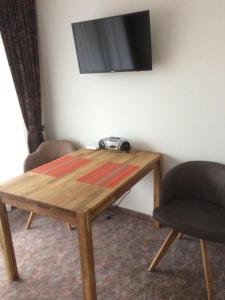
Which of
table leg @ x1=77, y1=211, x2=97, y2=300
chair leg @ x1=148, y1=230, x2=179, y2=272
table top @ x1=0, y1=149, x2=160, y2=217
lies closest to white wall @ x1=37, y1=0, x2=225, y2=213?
table top @ x1=0, y1=149, x2=160, y2=217

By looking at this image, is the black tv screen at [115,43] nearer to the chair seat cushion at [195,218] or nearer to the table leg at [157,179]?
the table leg at [157,179]

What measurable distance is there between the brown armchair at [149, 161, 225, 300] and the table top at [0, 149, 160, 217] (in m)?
0.26

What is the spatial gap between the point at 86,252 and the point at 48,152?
137cm

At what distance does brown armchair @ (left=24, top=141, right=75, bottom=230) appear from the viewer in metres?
2.51

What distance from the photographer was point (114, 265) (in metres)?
2.01

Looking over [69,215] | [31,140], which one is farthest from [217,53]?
[31,140]

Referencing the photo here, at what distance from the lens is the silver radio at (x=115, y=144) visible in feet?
7.63

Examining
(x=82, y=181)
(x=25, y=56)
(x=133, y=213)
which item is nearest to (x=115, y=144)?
(x=82, y=181)

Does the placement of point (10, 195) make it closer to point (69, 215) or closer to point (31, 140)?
point (69, 215)

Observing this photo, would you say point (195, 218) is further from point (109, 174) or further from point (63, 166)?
point (63, 166)

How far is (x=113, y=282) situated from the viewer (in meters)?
1.85

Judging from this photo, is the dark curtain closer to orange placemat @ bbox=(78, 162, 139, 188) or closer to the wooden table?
the wooden table

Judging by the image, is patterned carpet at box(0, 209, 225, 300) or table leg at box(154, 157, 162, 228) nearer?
patterned carpet at box(0, 209, 225, 300)

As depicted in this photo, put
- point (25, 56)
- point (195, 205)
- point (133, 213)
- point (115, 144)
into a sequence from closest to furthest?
point (195, 205) → point (115, 144) → point (25, 56) → point (133, 213)
